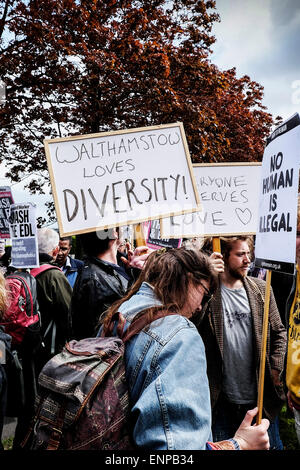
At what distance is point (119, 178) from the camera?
2338 mm

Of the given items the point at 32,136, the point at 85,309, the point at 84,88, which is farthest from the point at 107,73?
the point at 85,309

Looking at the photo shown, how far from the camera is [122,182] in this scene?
2.34 m

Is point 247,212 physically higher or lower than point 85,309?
higher

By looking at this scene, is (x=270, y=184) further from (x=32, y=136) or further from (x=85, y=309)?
(x=32, y=136)

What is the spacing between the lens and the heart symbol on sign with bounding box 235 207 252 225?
9.45ft

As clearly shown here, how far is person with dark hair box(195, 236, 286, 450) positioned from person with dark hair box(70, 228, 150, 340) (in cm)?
67

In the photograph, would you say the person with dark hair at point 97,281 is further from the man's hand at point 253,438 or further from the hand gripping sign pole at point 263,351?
the man's hand at point 253,438

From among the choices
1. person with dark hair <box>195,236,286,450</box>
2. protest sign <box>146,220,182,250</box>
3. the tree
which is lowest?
person with dark hair <box>195,236,286,450</box>

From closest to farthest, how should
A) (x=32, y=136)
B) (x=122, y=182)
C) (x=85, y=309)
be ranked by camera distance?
(x=122, y=182), (x=85, y=309), (x=32, y=136)

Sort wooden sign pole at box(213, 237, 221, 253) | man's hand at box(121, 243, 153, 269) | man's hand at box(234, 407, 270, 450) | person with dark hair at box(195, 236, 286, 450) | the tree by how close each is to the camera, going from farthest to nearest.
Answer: the tree
wooden sign pole at box(213, 237, 221, 253)
person with dark hair at box(195, 236, 286, 450)
man's hand at box(121, 243, 153, 269)
man's hand at box(234, 407, 270, 450)

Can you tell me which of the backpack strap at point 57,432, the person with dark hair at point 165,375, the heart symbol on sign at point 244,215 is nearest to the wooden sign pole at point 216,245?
the heart symbol on sign at point 244,215

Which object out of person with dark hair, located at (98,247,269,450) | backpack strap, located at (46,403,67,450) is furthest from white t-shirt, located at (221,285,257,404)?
backpack strap, located at (46,403,67,450)

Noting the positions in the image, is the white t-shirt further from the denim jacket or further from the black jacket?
the denim jacket

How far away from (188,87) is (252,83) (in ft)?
30.4
